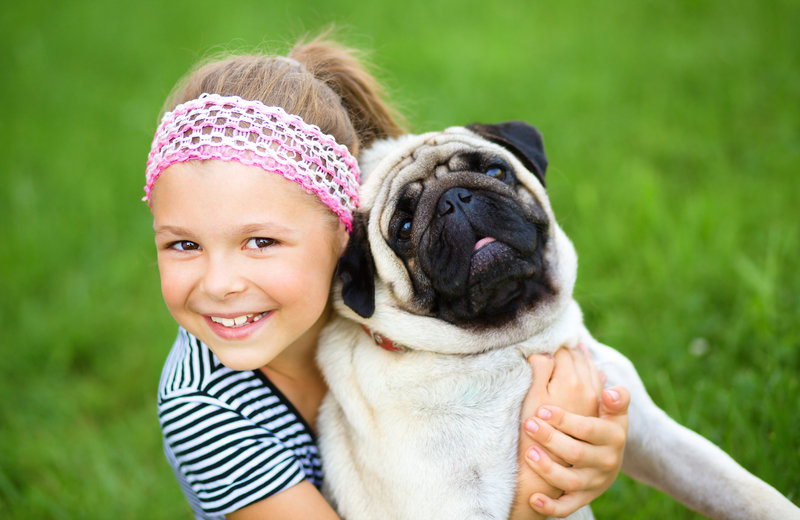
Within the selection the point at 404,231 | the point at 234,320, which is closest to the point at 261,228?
the point at 234,320

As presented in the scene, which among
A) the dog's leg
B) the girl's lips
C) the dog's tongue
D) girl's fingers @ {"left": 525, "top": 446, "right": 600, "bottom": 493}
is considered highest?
the dog's tongue

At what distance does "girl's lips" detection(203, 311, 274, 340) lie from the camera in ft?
6.05

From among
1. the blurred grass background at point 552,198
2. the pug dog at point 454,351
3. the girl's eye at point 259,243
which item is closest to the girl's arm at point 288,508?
the pug dog at point 454,351

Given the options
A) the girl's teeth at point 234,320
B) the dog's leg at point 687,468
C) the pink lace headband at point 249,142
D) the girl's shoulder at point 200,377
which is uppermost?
the pink lace headband at point 249,142

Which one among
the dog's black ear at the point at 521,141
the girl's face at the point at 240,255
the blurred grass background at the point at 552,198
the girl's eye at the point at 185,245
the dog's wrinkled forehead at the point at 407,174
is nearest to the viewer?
the girl's face at the point at 240,255

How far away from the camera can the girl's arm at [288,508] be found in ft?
5.96

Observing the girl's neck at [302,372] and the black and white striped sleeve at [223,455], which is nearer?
the black and white striped sleeve at [223,455]

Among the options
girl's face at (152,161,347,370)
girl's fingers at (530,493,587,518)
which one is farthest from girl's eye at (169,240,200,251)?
girl's fingers at (530,493,587,518)

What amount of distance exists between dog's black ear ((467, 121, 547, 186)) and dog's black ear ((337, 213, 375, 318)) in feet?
2.02

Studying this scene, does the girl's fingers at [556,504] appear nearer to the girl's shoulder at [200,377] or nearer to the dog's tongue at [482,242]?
the dog's tongue at [482,242]

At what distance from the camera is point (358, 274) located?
1917 millimetres

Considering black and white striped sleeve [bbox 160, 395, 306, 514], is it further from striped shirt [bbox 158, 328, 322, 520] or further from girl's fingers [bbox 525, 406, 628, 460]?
girl's fingers [bbox 525, 406, 628, 460]

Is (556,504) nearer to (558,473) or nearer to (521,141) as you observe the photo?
(558,473)

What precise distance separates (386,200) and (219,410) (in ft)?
2.84
